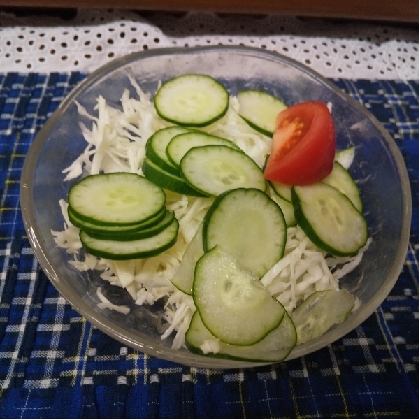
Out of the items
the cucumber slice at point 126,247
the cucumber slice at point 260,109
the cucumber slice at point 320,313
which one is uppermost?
the cucumber slice at point 260,109

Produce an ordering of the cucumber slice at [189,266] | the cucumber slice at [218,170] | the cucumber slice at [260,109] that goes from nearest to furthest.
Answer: the cucumber slice at [189,266] < the cucumber slice at [218,170] < the cucumber slice at [260,109]

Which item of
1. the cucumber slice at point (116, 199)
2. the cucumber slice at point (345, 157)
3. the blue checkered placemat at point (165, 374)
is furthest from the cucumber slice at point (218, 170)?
the blue checkered placemat at point (165, 374)

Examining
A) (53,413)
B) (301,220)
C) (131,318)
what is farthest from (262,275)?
(53,413)

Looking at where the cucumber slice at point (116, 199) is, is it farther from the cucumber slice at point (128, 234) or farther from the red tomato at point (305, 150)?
the red tomato at point (305, 150)

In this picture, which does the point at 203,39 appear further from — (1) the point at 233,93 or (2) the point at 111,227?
(2) the point at 111,227

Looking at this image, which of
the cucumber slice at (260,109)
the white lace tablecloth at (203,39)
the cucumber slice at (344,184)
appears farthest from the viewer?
the white lace tablecloth at (203,39)

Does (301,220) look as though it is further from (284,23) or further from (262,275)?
(284,23)

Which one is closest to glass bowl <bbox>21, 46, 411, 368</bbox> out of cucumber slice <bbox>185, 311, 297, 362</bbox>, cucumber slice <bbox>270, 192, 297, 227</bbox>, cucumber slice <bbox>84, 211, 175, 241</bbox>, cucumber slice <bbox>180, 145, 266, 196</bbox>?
cucumber slice <bbox>185, 311, 297, 362</bbox>
